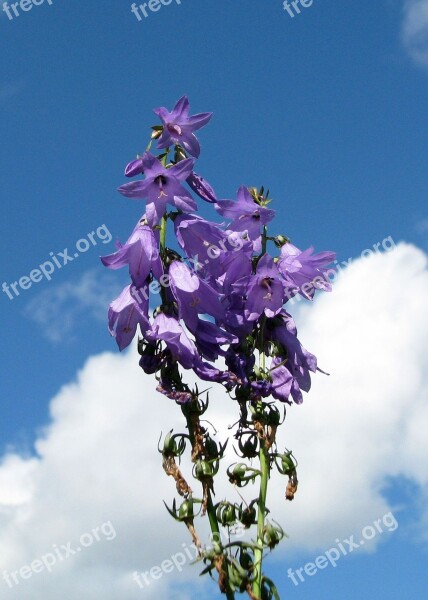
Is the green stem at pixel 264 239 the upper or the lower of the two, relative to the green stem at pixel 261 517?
Answer: upper

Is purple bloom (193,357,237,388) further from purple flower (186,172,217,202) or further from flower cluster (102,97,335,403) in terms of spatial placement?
purple flower (186,172,217,202)

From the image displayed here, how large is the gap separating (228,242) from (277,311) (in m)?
0.60

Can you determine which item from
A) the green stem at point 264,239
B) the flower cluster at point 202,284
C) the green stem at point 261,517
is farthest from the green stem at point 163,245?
the green stem at point 261,517

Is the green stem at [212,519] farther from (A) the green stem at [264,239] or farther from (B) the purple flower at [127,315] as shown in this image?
(A) the green stem at [264,239]

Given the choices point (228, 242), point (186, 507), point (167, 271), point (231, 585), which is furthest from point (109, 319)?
point (231, 585)

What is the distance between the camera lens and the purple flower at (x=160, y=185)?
18.4 feet

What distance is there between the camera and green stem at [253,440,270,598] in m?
5.13

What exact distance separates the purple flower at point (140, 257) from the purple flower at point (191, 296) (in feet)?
0.41

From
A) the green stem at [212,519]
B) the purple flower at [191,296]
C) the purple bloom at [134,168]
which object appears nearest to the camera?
the green stem at [212,519]

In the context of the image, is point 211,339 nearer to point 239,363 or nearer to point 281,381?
point 239,363

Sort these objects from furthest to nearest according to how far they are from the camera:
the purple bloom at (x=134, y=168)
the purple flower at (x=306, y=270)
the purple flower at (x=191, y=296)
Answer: the purple flower at (x=306, y=270) < the purple bloom at (x=134, y=168) < the purple flower at (x=191, y=296)

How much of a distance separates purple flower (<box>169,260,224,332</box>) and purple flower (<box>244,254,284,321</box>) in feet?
0.74

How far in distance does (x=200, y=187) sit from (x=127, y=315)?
106cm

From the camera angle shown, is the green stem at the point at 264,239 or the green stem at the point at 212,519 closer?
the green stem at the point at 212,519
